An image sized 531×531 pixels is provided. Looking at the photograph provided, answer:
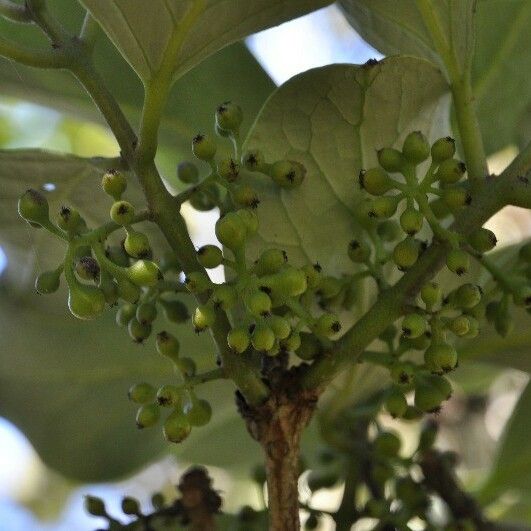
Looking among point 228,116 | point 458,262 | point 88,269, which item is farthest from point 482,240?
point 88,269

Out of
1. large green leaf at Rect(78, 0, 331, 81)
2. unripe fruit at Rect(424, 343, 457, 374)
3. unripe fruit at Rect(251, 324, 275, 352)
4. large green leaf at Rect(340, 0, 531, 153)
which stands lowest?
unripe fruit at Rect(424, 343, 457, 374)

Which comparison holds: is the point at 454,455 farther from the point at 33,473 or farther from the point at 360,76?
the point at 33,473

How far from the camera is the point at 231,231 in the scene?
89cm

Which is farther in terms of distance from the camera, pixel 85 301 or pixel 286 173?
pixel 286 173

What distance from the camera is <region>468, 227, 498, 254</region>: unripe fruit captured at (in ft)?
3.09

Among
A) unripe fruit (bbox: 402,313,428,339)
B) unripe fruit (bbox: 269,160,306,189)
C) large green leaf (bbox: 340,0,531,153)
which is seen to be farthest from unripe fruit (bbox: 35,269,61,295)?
large green leaf (bbox: 340,0,531,153)

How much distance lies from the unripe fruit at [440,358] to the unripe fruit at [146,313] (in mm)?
279

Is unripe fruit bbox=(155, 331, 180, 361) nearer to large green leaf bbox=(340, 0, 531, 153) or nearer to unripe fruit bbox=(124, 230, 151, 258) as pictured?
unripe fruit bbox=(124, 230, 151, 258)

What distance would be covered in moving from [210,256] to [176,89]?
516 mm

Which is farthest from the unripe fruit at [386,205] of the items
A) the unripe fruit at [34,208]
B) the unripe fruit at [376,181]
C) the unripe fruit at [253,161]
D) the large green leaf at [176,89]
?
the large green leaf at [176,89]

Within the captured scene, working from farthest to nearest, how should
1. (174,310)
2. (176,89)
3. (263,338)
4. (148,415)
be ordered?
(176,89)
(174,310)
(148,415)
(263,338)

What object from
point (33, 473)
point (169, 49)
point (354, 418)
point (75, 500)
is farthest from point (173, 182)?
point (33, 473)

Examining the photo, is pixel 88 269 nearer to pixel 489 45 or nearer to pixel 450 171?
pixel 450 171

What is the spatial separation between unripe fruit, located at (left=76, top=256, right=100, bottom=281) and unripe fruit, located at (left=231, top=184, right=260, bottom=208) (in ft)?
0.49
